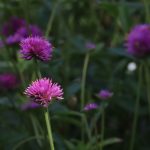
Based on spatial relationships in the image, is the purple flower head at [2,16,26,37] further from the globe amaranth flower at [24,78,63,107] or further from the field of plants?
the globe amaranth flower at [24,78,63,107]

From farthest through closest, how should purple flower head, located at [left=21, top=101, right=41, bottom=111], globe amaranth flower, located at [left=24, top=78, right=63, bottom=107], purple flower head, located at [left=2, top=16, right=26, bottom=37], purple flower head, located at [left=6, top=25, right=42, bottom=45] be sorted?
1. purple flower head, located at [left=2, top=16, right=26, bottom=37]
2. purple flower head, located at [left=6, top=25, right=42, bottom=45]
3. purple flower head, located at [left=21, top=101, right=41, bottom=111]
4. globe amaranth flower, located at [left=24, top=78, right=63, bottom=107]

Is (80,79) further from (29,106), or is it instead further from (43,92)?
(43,92)

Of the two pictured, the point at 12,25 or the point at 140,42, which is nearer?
the point at 140,42

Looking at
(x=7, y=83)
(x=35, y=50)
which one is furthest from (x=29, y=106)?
(x=35, y=50)

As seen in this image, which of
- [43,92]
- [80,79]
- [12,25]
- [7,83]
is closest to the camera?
[43,92]

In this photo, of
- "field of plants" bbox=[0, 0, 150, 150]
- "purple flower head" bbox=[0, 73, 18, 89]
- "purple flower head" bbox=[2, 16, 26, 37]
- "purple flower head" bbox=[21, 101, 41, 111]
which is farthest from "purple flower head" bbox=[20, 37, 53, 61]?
"purple flower head" bbox=[2, 16, 26, 37]

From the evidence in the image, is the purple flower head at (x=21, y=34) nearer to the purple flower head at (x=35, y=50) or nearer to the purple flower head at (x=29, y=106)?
the purple flower head at (x=29, y=106)
